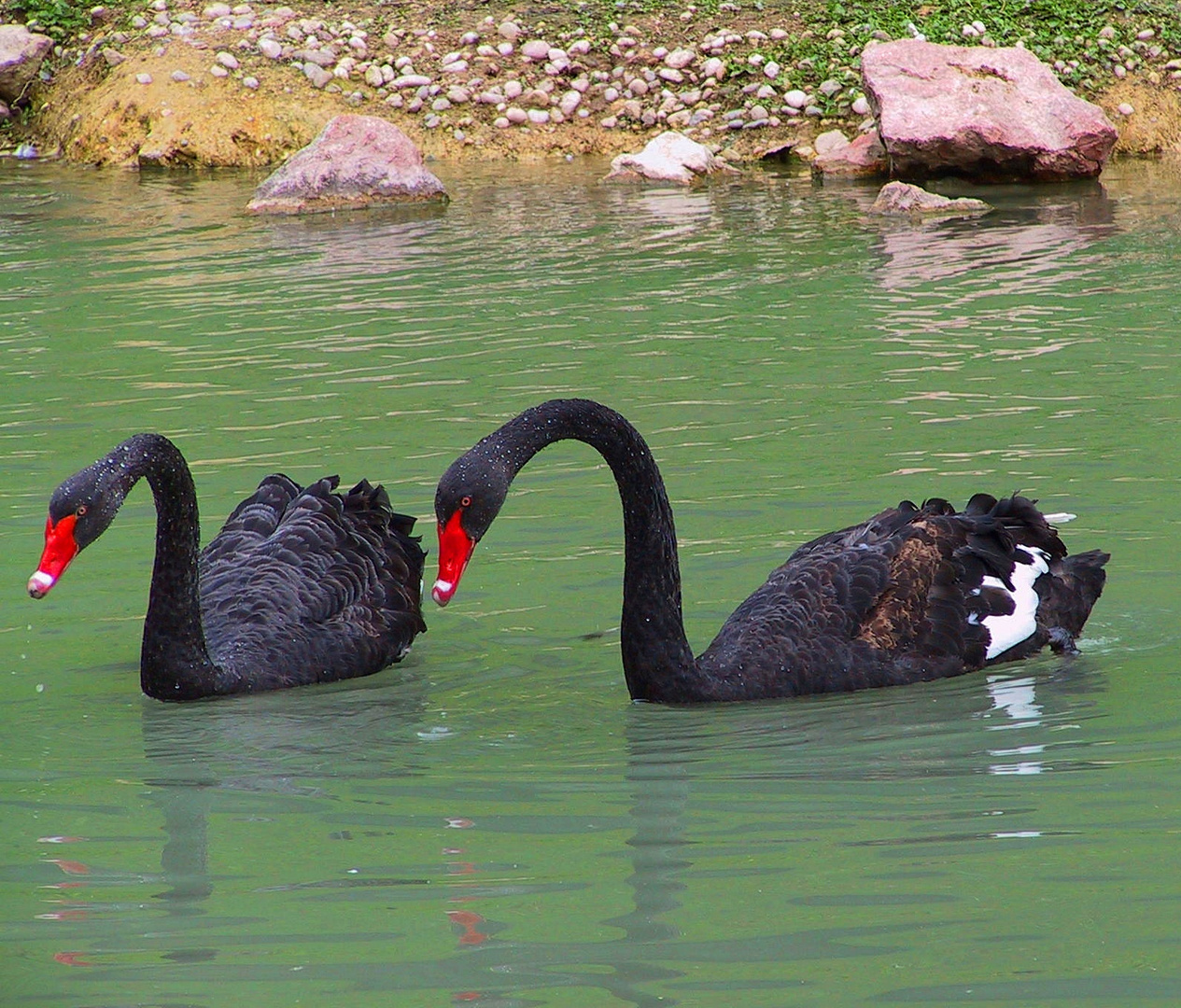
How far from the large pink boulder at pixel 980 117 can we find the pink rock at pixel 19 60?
8.44 metres

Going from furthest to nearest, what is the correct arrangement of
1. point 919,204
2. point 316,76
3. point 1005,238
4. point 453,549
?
point 316,76, point 919,204, point 1005,238, point 453,549

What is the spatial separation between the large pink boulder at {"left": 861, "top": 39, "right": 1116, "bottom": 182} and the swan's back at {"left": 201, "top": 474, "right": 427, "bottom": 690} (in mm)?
9579

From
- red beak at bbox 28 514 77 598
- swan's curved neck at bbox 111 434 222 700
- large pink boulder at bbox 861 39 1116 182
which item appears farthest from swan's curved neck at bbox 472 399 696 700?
large pink boulder at bbox 861 39 1116 182


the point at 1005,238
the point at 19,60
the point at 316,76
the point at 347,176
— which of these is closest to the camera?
the point at 1005,238

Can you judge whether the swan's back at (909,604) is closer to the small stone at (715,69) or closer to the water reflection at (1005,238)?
the water reflection at (1005,238)

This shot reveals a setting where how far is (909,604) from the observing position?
548 centimetres

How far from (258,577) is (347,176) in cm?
915

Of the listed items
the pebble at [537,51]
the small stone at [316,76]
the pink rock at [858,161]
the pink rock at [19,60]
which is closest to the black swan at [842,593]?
the pink rock at [858,161]

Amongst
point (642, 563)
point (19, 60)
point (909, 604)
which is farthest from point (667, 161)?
point (642, 563)

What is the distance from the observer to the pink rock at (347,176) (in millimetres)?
14625

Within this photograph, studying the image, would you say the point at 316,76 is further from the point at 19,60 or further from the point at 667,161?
the point at 667,161

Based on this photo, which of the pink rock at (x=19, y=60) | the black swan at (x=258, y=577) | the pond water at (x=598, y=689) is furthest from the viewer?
the pink rock at (x=19, y=60)

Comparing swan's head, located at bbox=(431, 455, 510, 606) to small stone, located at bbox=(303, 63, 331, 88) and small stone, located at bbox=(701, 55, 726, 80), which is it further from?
small stone, located at bbox=(303, 63, 331, 88)

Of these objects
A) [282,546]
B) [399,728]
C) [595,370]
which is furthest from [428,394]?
[399,728]
